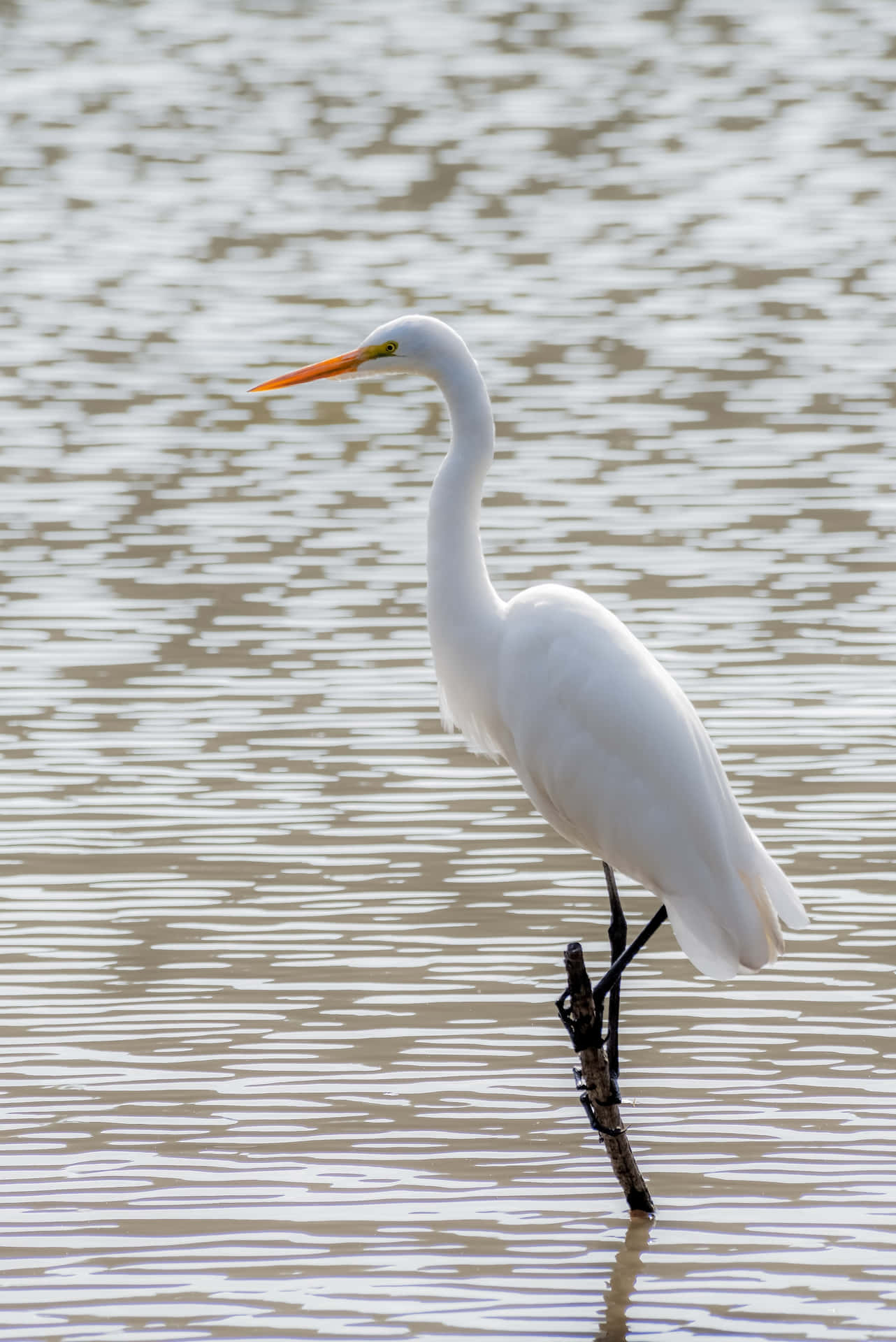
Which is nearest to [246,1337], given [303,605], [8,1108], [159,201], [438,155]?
[8,1108]

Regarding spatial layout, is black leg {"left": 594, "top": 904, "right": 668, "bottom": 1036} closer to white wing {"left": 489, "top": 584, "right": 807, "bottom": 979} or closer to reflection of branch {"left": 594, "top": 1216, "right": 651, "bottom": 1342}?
white wing {"left": 489, "top": 584, "right": 807, "bottom": 979}

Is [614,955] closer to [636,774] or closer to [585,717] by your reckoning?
[636,774]

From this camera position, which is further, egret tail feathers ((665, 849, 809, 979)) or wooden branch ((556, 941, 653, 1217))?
egret tail feathers ((665, 849, 809, 979))

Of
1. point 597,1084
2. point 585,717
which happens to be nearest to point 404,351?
point 585,717

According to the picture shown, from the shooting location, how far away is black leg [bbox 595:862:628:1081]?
5566 millimetres

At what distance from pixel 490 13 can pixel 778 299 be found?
12.3 meters

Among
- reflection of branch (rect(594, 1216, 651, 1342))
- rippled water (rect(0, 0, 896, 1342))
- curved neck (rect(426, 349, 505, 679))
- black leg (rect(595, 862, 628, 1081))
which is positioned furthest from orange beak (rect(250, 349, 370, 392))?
reflection of branch (rect(594, 1216, 651, 1342))

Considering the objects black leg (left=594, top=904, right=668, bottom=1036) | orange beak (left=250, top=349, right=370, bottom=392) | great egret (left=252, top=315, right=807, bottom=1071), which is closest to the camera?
black leg (left=594, top=904, right=668, bottom=1036)

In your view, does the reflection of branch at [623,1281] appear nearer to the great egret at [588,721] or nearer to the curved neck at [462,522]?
the great egret at [588,721]

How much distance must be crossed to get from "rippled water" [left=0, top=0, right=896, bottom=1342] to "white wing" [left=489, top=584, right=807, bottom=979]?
60 cm

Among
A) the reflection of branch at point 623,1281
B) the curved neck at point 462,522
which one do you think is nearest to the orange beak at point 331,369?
the curved neck at point 462,522

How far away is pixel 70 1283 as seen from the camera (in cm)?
509

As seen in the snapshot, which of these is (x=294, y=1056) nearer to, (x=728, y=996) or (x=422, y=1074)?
(x=422, y=1074)

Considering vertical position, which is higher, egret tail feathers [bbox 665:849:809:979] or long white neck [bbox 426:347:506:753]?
long white neck [bbox 426:347:506:753]
